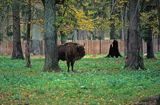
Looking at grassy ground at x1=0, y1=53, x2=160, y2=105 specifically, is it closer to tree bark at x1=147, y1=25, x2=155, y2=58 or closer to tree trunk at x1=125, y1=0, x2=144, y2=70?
tree trunk at x1=125, y1=0, x2=144, y2=70

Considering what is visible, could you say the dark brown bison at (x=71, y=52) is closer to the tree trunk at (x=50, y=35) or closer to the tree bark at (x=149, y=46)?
the tree trunk at (x=50, y=35)

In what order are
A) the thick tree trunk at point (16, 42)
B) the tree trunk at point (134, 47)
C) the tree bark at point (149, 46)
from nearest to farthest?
the tree trunk at point (134, 47) → the tree bark at point (149, 46) → the thick tree trunk at point (16, 42)

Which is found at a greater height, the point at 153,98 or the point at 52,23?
the point at 52,23

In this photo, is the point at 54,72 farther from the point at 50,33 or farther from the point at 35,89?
the point at 35,89

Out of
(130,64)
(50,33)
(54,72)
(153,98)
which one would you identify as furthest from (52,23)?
(153,98)

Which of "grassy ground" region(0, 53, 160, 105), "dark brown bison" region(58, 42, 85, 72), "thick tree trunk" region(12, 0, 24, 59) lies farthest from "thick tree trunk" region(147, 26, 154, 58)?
"grassy ground" region(0, 53, 160, 105)

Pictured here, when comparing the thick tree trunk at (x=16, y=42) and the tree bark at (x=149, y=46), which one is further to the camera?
the thick tree trunk at (x=16, y=42)

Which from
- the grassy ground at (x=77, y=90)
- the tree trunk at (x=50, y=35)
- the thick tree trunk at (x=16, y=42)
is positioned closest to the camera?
the grassy ground at (x=77, y=90)

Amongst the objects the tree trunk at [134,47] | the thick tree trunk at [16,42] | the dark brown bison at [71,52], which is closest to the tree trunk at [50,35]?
the dark brown bison at [71,52]

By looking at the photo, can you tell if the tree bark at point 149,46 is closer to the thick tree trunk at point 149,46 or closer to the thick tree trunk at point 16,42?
the thick tree trunk at point 149,46

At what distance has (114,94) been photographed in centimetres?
1608

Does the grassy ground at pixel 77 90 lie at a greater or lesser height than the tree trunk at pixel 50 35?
lesser

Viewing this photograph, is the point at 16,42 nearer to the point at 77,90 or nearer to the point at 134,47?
the point at 134,47

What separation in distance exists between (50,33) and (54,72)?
2.40m
